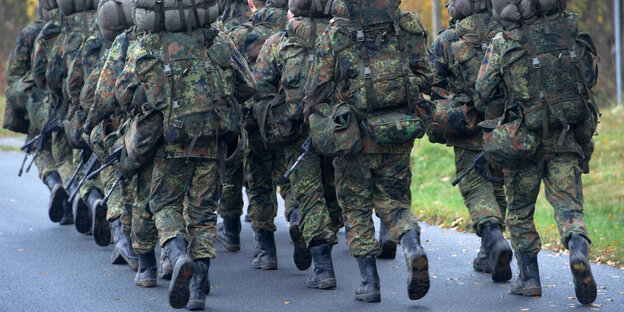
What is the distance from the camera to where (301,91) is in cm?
704

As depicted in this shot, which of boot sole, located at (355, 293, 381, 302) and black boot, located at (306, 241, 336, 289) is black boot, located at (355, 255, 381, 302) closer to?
boot sole, located at (355, 293, 381, 302)

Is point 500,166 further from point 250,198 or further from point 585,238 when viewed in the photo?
point 250,198

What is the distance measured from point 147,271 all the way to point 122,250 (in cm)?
91

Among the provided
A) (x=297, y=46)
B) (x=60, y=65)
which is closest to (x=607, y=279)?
(x=297, y=46)

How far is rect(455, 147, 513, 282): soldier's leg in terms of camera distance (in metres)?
6.80

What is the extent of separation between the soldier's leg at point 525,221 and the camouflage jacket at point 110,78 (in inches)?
121

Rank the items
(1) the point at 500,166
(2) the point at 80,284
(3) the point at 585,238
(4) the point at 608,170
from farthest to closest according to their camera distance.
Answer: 1. (4) the point at 608,170
2. (2) the point at 80,284
3. (1) the point at 500,166
4. (3) the point at 585,238

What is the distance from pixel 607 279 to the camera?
710cm

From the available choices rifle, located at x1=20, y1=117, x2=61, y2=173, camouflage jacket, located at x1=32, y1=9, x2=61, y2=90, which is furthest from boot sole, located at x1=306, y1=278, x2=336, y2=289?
camouflage jacket, located at x1=32, y1=9, x2=61, y2=90

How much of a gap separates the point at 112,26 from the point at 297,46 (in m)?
1.86

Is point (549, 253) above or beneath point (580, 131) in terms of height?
beneath

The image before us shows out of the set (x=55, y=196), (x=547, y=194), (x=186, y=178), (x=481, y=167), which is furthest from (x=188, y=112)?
(x=55, y=196)

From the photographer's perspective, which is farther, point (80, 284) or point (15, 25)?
point (15, 25)

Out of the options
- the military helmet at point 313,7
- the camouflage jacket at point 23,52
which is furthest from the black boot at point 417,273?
the camouflage jacket at point 23,52
